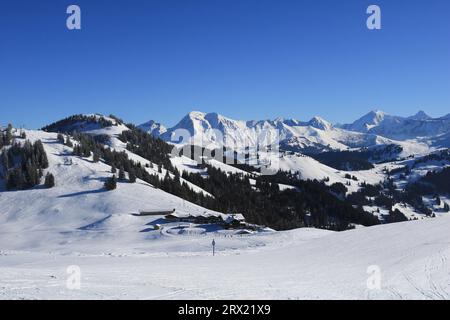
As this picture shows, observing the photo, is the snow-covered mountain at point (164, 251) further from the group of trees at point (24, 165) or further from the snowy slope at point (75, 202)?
the group of trees at point (24, 165)

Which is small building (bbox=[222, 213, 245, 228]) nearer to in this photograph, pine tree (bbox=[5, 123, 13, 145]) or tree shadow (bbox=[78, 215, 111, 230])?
tree shadow (bbox=[78, 215, 111, 230])

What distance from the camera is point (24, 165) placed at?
446 ft

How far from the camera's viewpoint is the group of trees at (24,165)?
416 ft

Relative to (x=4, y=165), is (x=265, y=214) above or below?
below

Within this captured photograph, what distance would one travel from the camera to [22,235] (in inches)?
3625

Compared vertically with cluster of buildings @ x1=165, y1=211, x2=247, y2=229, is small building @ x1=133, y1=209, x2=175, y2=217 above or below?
above

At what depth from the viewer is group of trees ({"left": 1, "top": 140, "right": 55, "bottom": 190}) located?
12681cm

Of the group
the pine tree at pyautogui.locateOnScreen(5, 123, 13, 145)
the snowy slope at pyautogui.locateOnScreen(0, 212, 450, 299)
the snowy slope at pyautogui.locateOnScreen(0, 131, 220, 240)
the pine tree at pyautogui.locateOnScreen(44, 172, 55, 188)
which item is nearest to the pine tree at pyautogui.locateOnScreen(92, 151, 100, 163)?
the snowy slope at pyautogui.locateOnScreen(0, 131, 220, 240)

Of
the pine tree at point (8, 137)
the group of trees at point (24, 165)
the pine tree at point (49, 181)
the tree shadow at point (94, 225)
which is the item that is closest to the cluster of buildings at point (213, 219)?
the tree shadow at point (94, 225)

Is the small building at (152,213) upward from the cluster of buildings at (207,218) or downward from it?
upward

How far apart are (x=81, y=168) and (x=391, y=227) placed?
3882 inches

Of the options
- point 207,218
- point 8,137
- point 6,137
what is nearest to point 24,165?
point 8,137
